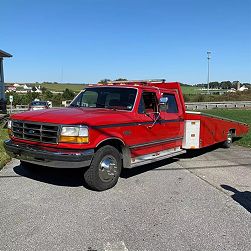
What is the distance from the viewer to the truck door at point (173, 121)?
7648 millimetres

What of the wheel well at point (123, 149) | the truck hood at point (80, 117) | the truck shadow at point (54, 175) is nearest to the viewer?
the truck hood at point (80, 117)

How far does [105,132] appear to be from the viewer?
19.2ft

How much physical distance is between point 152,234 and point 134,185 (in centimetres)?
220

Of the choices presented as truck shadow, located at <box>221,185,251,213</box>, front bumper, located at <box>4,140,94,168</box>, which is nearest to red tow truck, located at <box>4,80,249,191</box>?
front bumper, located at <box>4,140,94,168</box>

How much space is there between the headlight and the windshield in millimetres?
1487

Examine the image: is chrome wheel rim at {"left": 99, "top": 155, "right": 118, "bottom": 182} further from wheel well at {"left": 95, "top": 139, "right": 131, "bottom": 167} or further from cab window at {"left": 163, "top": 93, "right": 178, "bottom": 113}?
cab window at {"left": 163, "top": 93, "right": 178, "bottom": 113}

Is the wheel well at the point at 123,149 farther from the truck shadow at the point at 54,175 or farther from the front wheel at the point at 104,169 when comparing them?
the truck shadow at the point at 54,175

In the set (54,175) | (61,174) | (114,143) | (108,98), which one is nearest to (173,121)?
(108,98)

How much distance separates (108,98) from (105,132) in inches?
56.4

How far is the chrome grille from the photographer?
221 inches

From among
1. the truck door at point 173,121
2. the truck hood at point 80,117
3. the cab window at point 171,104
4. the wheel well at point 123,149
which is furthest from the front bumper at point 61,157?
the cab window at point 171,104

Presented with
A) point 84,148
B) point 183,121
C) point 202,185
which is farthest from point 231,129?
point 84,148

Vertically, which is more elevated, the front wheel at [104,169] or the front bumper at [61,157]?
the front bumper at [61,157]

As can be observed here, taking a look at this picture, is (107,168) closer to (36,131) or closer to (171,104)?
(36,131)
